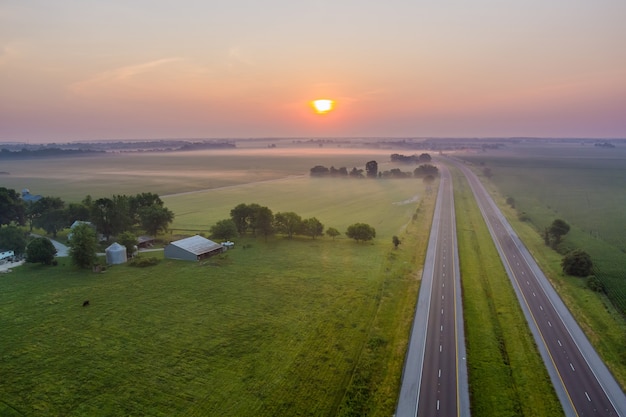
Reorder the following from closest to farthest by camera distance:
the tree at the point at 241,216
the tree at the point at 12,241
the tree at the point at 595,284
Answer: the tree at the point at 595,284, the tree at the point at 12,241, the tree at the point at 241,216

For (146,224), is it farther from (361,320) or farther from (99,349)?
(361,320)

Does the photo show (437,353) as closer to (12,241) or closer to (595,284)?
(595,284)

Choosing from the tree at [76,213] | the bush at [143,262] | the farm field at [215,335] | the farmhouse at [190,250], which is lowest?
the farm field at [215,335]

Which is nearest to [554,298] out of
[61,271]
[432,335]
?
[432,335]

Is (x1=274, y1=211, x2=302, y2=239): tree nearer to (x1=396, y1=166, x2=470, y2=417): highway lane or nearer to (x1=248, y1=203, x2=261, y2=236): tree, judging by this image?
(x1=248, y1=203, x2=261, y2=236): tree

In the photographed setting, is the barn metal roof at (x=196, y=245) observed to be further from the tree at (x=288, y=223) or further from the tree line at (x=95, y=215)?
the tree at (x=288, y=223)

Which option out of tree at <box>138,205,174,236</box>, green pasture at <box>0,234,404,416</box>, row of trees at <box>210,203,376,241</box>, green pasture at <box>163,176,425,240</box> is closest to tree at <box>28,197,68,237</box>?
tree at <box>138,205,174,236</box>

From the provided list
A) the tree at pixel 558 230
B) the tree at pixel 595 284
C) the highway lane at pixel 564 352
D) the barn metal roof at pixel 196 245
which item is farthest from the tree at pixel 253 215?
the tree at pixel 558 230
